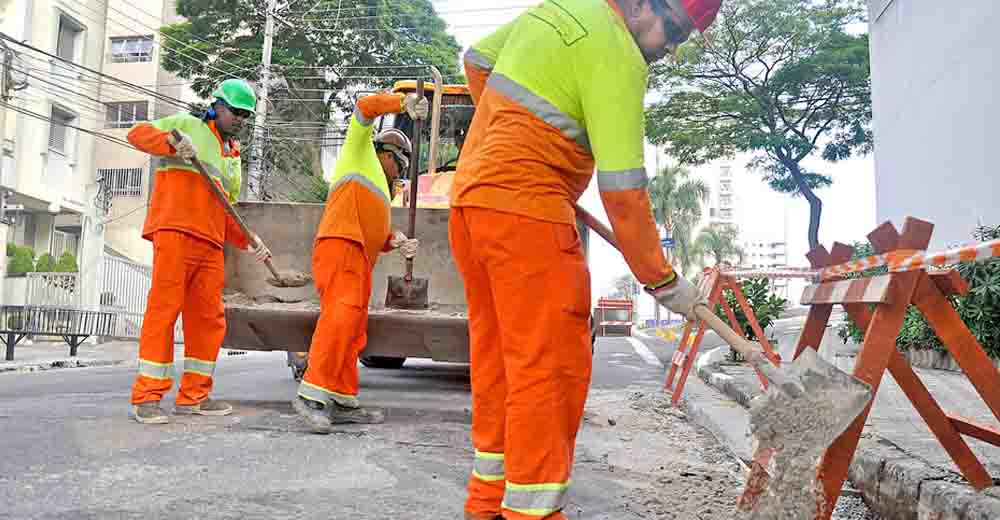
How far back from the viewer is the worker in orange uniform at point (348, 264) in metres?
4.21

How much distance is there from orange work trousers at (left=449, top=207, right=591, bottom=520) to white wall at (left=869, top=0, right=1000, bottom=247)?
8336mm

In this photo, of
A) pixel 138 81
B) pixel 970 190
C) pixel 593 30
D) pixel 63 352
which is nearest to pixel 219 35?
pixel 138 81

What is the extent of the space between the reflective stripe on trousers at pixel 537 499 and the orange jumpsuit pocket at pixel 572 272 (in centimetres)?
47

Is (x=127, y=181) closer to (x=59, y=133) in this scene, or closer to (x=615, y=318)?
(x=59, y=133)

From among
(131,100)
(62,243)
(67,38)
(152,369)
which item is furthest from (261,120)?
(152,369)

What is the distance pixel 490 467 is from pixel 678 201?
48142 mm

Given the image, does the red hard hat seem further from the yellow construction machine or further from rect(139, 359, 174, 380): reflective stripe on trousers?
rect(139, 359, 174, 380): reflective stripe on trousers

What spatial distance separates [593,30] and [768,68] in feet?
64.1

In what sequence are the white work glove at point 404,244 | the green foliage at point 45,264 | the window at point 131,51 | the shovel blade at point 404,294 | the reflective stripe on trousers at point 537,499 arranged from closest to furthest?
the reflective stripe on trousers at point 537,499, the white work glove at point 404,244, the shovel blade at point 404,294, the green foliage at point 45,264, the window at point 131,51

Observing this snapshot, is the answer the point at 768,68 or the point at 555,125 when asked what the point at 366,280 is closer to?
the point at 555,125

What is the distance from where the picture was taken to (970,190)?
959 cm

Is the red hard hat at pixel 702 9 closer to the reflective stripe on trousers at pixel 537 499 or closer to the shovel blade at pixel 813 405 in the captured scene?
the shovel blade at pixel 813 405

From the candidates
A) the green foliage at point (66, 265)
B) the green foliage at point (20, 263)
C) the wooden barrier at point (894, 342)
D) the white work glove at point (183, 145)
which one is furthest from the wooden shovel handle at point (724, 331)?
the green foliage at point (66, 265)

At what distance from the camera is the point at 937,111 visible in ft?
34.6
